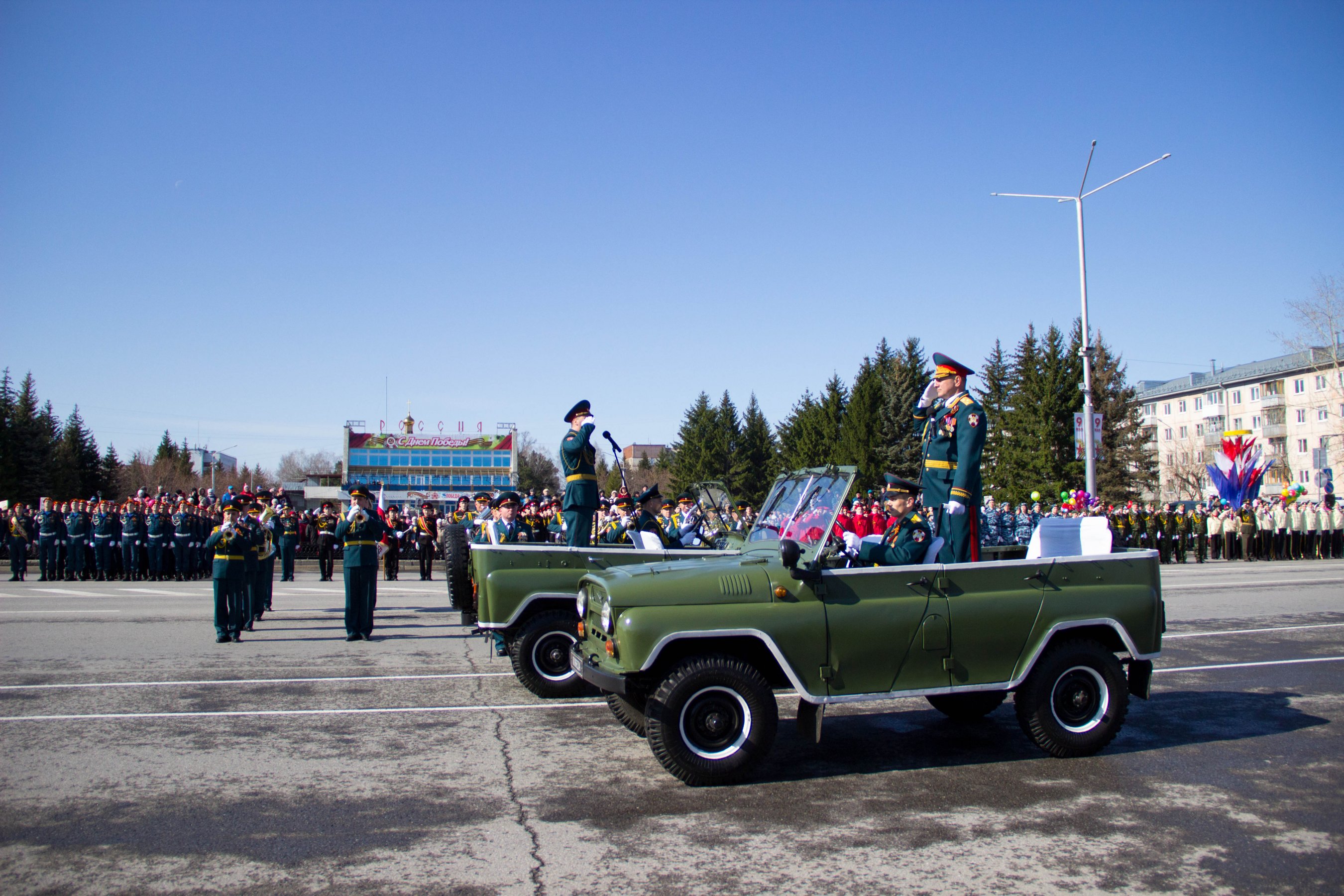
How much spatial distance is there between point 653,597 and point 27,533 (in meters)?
25.9

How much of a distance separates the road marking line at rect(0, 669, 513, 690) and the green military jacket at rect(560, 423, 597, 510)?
1.88 m

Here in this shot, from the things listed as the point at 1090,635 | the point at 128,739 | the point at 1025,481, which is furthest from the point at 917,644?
the point at 1025,481

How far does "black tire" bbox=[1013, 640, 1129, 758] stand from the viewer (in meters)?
5.75

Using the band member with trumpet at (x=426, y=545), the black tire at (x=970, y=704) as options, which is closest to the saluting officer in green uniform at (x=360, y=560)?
the black tire at (x=970, y=704)

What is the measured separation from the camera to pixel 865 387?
2191 inches

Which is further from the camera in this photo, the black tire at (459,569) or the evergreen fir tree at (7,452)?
the evergreen fir tree at (7,452)

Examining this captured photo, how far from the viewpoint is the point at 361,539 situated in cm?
1182

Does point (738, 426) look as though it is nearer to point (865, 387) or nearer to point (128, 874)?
point (865, 387)

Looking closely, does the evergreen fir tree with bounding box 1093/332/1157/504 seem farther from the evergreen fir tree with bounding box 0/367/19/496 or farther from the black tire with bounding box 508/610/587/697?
the evergreen fir tree with bounding box 0/367/19/496

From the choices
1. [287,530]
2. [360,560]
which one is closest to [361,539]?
[360,560]

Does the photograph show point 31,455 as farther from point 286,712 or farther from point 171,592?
point 286,712

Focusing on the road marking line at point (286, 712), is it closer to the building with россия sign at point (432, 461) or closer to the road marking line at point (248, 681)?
the road marking line at point (248, 681)

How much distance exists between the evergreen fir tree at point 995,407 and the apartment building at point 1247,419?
18112mm

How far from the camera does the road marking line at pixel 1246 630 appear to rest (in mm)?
11055
